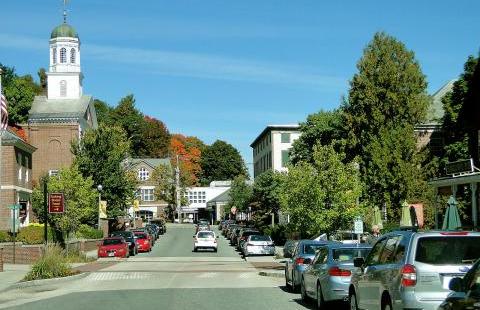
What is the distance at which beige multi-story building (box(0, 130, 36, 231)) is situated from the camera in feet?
178

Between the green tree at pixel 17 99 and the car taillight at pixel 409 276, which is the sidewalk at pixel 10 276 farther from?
the green tree at pixel 17 99

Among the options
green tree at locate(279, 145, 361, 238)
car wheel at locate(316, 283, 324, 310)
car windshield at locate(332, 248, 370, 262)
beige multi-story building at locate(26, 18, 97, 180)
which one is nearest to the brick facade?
beige multi-story building at locate(26, 18, 97, 180)

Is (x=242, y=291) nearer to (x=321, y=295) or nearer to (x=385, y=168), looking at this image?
(x=321, y=295)

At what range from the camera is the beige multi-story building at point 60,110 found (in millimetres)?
71812

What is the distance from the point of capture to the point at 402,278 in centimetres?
1045

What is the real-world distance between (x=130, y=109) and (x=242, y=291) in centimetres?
9914

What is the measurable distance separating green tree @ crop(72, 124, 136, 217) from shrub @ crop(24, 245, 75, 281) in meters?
34.0

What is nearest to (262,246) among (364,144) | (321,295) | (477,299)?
(364,144)

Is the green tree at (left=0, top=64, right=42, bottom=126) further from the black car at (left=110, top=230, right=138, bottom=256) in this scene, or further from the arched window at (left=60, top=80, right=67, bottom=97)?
the black car at (left=110, top=230, right=138, bottom=256)

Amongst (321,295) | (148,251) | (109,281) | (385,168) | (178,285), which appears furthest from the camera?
(148,251)

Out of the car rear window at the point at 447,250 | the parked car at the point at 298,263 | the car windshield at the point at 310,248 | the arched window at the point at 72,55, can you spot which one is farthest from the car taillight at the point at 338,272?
the arched window at the point at 72,55

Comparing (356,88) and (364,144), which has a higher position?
(356,88)

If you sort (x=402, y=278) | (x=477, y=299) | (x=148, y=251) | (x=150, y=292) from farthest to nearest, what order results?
(x=148, y=251) < (x=150, y=292) < (x=402, y=278) < (x=477, y=299)

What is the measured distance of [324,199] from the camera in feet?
105
